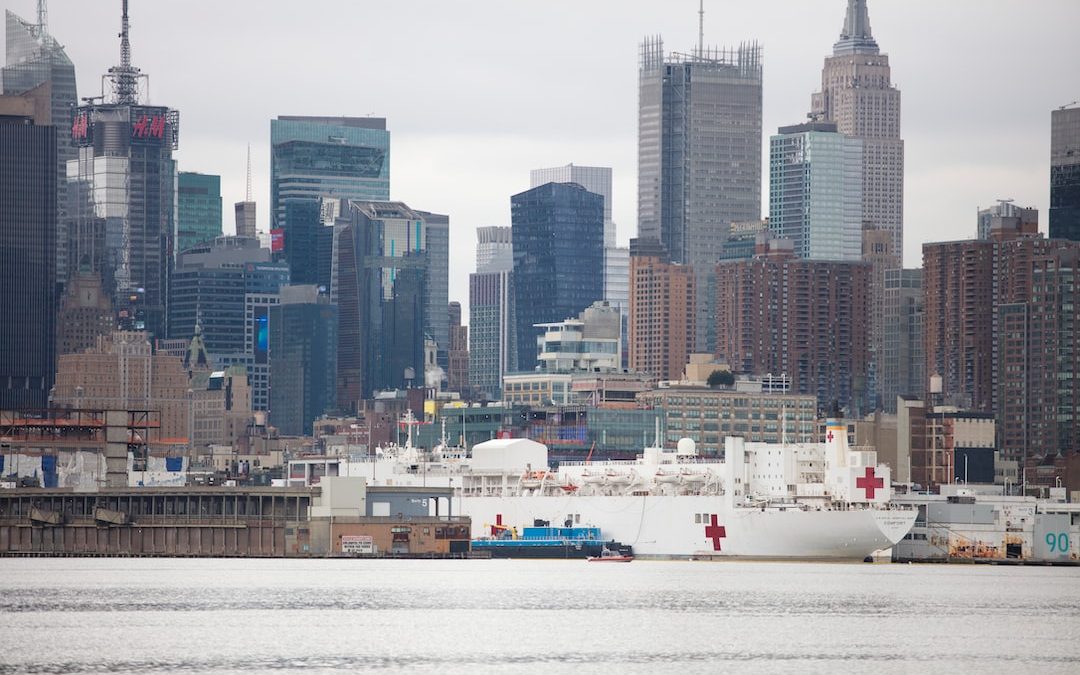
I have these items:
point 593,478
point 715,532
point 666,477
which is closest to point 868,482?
point 715,532

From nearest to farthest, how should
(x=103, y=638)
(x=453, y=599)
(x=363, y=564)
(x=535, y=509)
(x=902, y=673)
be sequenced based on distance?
(x=902, y=673) < (x=103, y=638) < (x=453, y=599) < (x=363, y=564) < (x=535, y=509)

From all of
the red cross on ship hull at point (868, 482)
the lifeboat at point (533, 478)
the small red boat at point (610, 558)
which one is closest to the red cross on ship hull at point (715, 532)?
the small red boat at point (610, 558)

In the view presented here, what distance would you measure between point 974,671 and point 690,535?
238 ft

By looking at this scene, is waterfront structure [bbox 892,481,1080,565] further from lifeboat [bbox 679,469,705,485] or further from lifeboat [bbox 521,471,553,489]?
lifeboat [bbox 521,471,553,489]

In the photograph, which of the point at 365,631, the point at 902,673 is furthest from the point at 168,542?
the point at 902,673

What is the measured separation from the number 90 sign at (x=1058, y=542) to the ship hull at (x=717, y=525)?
2313 cm

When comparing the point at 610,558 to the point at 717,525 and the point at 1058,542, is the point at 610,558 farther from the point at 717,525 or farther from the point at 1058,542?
the point at 1058,542

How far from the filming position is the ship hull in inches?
6058

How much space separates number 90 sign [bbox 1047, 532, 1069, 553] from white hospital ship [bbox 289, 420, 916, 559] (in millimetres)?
19139

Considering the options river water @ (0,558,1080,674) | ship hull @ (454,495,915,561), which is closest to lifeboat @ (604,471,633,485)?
ship hull @ (454,495,915,561)

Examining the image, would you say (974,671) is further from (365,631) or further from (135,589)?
(135,589)

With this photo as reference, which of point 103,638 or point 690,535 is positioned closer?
point 103,638

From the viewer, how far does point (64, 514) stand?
6531 inches

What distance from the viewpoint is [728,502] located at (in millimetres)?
156375
